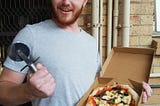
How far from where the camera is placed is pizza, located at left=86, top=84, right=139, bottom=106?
3.56ft

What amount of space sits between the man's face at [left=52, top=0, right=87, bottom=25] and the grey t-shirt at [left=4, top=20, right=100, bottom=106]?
0.18 feet

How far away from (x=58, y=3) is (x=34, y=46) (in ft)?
0.72

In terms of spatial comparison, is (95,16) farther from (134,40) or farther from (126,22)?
(134,40)

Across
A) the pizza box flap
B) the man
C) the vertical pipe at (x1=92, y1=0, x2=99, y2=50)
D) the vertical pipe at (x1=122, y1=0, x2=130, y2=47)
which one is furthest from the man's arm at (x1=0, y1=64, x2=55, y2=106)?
the vertical pipe at (x1=122, y1=0, x2=130, y2=47)

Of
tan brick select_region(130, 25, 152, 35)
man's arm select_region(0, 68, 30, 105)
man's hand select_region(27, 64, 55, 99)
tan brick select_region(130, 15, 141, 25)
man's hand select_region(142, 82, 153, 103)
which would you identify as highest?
tan brick select_region(130, 15, 141, 25)

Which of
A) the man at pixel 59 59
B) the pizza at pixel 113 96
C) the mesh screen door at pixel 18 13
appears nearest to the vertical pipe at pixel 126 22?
the mesh screen door at pixel 18 13

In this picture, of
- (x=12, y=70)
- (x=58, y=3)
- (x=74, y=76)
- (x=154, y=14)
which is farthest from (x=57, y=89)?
(x=154, y=14)

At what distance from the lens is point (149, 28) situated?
217 centimetres

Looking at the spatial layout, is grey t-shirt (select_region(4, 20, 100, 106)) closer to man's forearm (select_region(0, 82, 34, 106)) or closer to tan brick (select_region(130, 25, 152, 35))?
man's forearm (select_region(0, 82, 34, 106))

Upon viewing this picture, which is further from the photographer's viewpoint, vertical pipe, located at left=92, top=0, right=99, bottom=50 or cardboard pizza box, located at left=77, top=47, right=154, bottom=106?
vertical pipe, located at left=92, top=0, right=99, bottom=50

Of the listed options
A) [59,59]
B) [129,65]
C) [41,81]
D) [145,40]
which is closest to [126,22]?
[145,40]

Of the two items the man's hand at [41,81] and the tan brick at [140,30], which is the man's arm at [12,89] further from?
the tan brick at [140,30]

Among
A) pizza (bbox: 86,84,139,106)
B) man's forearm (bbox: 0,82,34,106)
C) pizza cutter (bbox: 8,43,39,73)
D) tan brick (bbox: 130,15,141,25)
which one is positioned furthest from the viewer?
tan brick (bbox: 130,15,141,25)

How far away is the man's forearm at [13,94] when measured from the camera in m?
0.95
